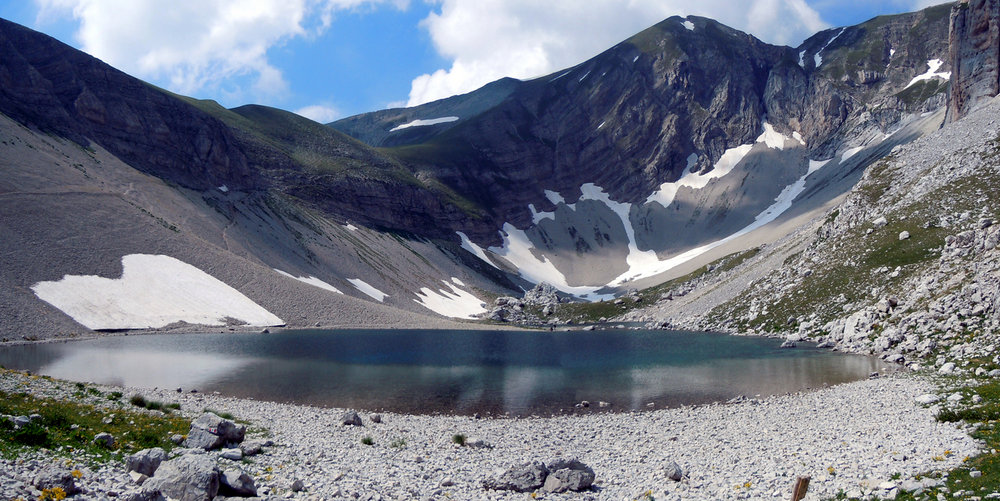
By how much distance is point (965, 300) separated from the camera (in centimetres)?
3788

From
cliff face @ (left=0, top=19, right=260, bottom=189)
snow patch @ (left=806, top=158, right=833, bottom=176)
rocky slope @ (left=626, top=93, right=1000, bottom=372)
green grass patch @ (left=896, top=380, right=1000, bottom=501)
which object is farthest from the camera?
snow patch @ (left=806, top=158, right=833, bottom=176)

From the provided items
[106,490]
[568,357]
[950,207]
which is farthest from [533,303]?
[106,490]

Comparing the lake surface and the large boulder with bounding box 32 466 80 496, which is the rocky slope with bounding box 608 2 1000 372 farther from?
the large boulder with bounding box 32 466 80 496

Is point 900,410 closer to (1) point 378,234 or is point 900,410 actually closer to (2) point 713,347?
(2) point 713,347

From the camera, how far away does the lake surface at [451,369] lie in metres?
35.6

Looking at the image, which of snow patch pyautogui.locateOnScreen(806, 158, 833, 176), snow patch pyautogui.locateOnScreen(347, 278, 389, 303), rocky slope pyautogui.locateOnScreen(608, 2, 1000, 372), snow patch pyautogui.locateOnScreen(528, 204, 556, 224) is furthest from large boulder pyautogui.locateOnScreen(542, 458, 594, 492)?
snow patch pyautogui.locateOnScreen(806, 158, 833, 176)

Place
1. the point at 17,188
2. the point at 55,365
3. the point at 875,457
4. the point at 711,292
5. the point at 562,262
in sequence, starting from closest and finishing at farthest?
the point at 875,457
the point at 55,365
the point at 17,188
the point at 711,292
the point at 562,262

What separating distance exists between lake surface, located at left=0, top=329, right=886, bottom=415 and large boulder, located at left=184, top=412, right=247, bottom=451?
14.1 meters

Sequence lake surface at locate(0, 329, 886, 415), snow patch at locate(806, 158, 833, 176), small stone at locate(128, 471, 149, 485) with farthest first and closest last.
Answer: snow patch at locate(806, 158, 833, 176) → lake surface at locate(0, 329, 886, 415) → small stone at locate(128, 471, 149, 485)

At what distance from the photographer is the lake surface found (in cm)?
3562

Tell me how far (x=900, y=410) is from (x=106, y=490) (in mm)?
25932

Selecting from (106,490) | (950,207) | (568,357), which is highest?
(950,207)

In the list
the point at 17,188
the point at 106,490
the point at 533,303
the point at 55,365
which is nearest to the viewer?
the point at 106,490

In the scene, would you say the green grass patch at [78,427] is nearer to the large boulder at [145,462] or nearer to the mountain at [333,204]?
the large boulder at [145,462]
